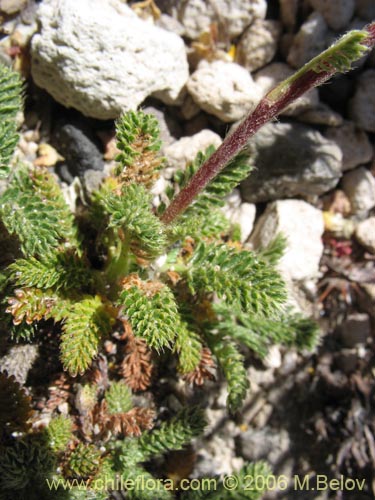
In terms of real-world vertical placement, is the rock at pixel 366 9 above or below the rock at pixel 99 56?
above

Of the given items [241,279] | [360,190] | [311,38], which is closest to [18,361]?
[241,279]

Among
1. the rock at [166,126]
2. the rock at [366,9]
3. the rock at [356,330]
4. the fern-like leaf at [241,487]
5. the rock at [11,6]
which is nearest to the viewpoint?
the fern-like leaf at [241,487]

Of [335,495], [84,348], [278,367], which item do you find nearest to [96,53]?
[84,348]

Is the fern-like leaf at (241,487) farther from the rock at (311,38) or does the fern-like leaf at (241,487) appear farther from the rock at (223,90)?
the rock at (311,38)

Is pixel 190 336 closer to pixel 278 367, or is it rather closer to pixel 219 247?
pixel 219 247

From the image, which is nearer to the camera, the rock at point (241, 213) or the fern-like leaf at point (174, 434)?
the fern-like leaf at point (174, 434)

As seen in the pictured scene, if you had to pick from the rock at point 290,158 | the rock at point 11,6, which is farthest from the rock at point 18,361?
the rock at point 11,6

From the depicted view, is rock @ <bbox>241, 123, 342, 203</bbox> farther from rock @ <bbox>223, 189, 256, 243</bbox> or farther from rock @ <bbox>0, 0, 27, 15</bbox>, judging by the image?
rock @ <bbox>0, 0, 27, 15</bbox>
